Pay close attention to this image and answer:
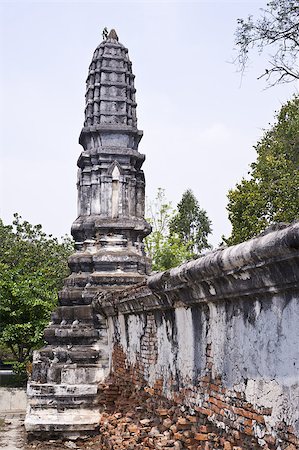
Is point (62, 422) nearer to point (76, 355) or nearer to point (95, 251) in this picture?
point (76, 355)

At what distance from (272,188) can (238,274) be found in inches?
588

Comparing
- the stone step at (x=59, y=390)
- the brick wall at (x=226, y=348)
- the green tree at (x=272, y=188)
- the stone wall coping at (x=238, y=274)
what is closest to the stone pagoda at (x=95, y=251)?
the stone step at (x=59, y=390)

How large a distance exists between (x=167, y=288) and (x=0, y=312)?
10.9m

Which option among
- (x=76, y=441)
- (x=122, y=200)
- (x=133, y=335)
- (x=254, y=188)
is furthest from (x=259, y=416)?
(x=254, y=188)

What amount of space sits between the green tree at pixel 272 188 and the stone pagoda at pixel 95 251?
21.6 ft

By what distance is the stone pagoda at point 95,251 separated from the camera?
10.1 metres

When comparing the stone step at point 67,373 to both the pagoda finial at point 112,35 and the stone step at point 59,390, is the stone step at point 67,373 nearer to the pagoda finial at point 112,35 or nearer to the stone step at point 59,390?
the stone step at point 59,390

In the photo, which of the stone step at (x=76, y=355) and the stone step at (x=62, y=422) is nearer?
the stone step at (x=62, y=422)

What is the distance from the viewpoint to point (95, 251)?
1223cm

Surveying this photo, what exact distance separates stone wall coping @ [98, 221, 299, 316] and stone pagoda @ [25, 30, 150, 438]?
3.86 metres

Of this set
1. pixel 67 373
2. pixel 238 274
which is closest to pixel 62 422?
pixel 67 373

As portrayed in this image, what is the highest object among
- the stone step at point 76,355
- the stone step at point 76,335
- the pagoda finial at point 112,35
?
the pagoda finial at point 112,35

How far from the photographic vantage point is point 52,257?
28.1m

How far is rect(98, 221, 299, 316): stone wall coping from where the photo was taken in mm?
3908
